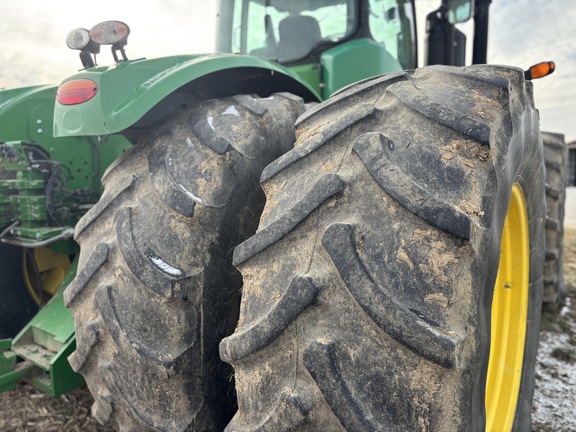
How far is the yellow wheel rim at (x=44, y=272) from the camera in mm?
2369

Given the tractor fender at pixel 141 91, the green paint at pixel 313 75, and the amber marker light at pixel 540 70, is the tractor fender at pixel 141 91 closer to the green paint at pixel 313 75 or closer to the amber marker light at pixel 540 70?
the green paint at pixel 313 75

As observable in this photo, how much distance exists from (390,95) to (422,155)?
22 cm

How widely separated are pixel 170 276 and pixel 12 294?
1.61 m

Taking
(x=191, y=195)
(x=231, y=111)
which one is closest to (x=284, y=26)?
(x=231, y=111)

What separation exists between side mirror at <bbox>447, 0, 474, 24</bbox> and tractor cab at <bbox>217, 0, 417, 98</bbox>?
36 cm

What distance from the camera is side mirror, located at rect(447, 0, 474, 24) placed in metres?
2.53

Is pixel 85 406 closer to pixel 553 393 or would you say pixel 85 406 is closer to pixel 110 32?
pixel 110 32

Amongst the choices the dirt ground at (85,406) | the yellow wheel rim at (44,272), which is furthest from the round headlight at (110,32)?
the dirt ground at (85,406)

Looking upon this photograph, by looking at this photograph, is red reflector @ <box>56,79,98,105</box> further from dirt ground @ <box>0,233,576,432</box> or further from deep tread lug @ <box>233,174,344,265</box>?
dirt ground @ <box>0,233,576,432</box>

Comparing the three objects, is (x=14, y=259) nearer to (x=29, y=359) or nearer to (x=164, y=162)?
(x=29, y=359)

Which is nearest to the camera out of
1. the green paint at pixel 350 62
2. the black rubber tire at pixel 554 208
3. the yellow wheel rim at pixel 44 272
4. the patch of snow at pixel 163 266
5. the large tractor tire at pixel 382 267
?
the large tractor tire at pixel 382 267

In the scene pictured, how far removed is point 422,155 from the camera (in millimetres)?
1042

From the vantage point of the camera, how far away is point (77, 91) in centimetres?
141

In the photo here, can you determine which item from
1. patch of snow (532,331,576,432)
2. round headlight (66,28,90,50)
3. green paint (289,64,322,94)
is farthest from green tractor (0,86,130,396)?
patch of snow (532,331,576,432)
